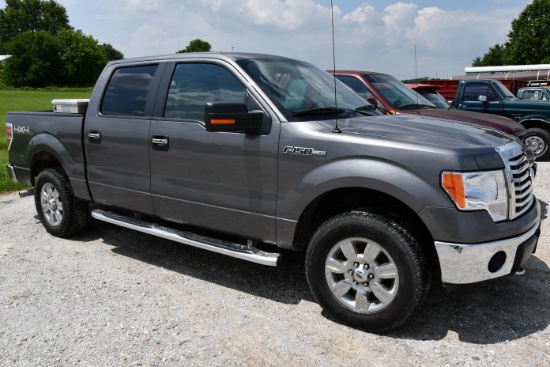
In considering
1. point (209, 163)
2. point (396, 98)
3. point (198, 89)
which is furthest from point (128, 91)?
point (396, 98)

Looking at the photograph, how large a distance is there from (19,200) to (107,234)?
2981 millimetres

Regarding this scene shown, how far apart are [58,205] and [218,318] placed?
2.89m

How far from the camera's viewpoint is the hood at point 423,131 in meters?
3.37

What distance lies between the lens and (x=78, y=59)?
95125 mm

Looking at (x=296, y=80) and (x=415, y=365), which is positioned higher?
(x=296, y=80)

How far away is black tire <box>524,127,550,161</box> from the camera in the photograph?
1121 centimetres

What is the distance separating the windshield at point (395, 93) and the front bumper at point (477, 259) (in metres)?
5.05

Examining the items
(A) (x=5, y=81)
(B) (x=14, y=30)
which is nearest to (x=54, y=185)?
(A) (x=5, y=81)

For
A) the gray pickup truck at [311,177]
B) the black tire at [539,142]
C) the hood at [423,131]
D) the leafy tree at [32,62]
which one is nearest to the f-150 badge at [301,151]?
the gray pickup truck at [311,177]

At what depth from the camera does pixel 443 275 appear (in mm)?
3258

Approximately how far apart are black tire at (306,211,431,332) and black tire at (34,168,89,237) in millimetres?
3121

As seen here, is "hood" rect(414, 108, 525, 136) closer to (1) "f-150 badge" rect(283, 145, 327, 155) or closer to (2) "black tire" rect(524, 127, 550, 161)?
(2) "black tire" rect(524, 127, 550, 161)

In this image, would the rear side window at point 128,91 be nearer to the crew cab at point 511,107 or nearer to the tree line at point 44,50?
the crew cab at point 511,107

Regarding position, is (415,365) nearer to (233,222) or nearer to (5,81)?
(233,222)
